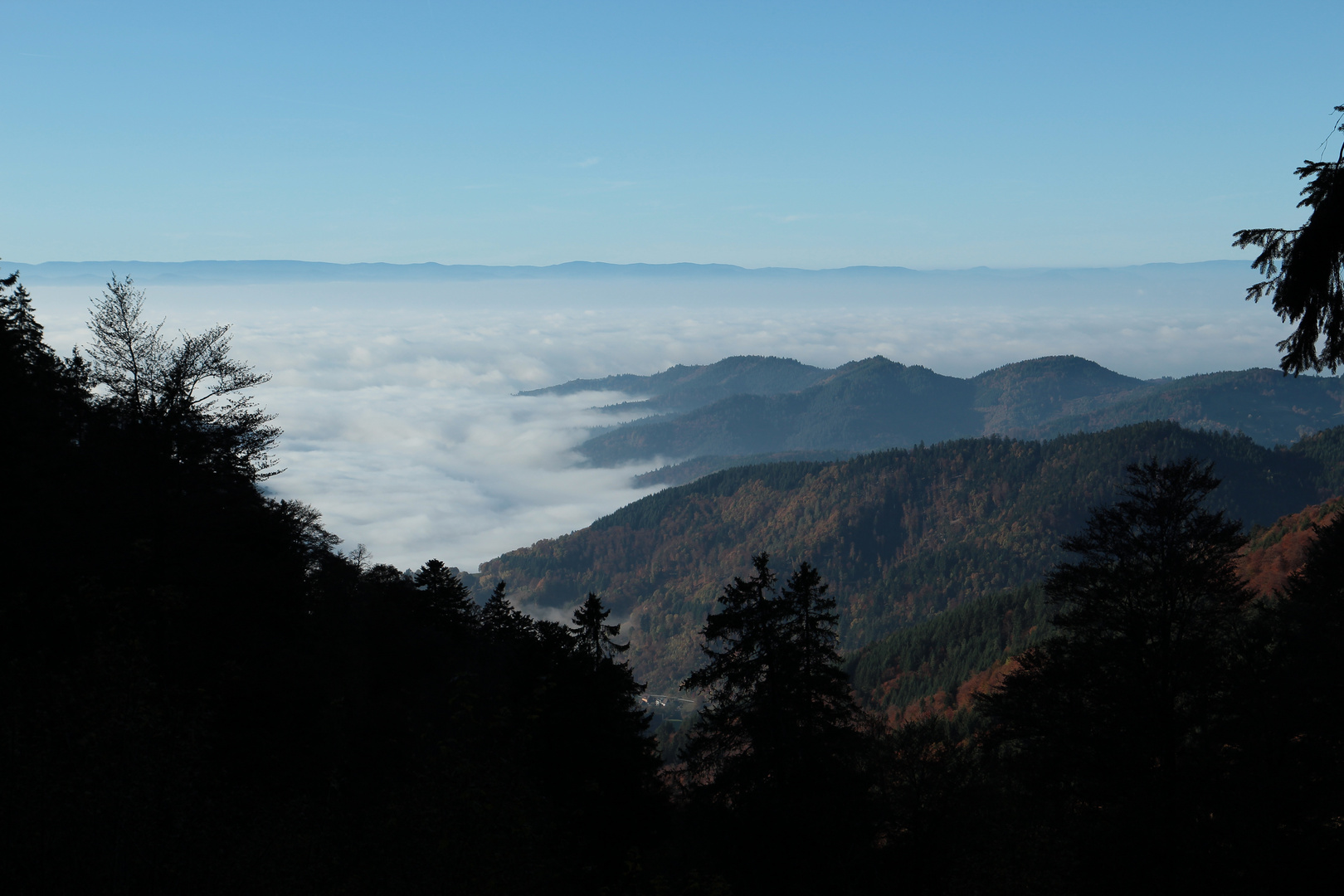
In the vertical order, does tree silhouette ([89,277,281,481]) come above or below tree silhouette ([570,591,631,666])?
above

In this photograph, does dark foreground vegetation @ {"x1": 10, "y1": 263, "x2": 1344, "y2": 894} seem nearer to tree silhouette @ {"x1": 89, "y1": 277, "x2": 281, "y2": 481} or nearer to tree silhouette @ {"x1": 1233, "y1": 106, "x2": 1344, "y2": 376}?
tree silhouette @ {"x1": 89, "y1": 277, "x2": 281, "y2": 481}

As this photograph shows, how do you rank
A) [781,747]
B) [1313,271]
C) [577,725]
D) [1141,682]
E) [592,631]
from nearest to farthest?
[1313,271], [1141,682], [781,747], [577,725], [592,631]

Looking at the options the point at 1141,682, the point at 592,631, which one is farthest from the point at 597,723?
the point at 1141,682

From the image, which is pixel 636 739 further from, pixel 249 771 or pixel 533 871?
pixel 533 871

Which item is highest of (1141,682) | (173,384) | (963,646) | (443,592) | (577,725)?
(173,384)

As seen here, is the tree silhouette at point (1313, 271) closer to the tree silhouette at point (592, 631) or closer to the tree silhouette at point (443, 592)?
the tree silhouette at point (592, 631)

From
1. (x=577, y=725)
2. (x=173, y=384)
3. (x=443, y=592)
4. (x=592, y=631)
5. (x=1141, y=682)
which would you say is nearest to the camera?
(x=1141, y=682)

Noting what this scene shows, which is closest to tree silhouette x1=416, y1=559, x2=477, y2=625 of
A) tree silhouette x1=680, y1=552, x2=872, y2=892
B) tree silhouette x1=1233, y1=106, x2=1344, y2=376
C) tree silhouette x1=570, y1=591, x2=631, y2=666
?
tree silhouette x1=570, y1=591, x2=631, y2=666

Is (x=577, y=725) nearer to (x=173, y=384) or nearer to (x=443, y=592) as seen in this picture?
(x=173, y=384)

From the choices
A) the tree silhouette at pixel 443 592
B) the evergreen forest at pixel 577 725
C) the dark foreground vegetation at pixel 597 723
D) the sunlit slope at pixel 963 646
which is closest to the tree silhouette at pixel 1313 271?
the evergreen forest at pixel 577 725

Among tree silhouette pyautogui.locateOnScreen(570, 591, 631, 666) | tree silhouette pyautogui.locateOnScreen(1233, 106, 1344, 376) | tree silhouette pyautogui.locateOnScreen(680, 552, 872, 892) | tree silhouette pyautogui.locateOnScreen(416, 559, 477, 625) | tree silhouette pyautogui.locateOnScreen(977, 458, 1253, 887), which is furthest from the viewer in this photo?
tree silhouette pyautogui.locateOnScreen(416, 559, 477, 625)

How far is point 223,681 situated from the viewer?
18438 mm

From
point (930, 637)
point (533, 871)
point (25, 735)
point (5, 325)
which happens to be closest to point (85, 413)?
point (5, 325)

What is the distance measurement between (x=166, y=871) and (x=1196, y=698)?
20139 millimetres
